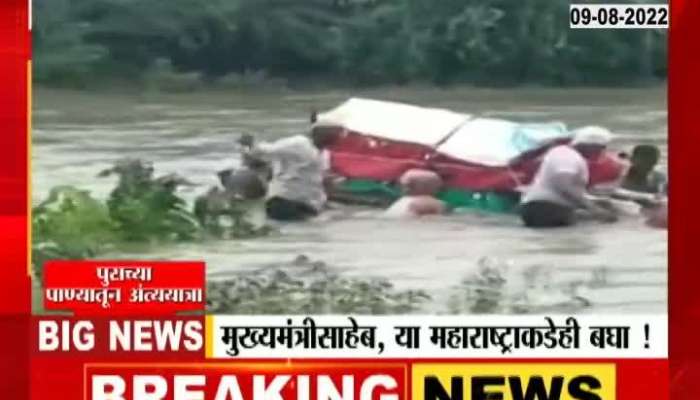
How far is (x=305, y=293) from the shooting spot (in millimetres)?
3947

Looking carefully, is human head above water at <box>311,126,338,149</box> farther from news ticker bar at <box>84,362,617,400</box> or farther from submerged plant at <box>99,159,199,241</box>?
news ticker bar at <box>84,362,617,400</box>

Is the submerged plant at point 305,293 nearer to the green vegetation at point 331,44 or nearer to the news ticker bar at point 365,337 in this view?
the news ticker bar at point 365,337

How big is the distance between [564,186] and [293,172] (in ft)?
1.96

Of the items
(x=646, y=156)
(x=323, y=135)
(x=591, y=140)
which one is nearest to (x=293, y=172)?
(x=323, y=135)

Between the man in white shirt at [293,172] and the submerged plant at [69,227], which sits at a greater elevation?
the man in white shirt at [293,172]

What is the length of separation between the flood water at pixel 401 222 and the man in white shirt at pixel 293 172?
0.03 metres

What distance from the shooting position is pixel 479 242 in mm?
3945

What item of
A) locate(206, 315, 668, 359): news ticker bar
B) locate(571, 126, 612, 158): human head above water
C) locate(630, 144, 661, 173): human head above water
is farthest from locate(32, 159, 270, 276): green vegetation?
locate(630, 144, 661, 173): human head above water

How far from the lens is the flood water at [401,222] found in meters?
3.93

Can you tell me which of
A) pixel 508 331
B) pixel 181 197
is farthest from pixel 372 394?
pixel 181 197

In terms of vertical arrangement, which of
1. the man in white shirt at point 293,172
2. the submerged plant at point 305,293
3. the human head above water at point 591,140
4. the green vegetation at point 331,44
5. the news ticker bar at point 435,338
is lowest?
the news ticker bar at point 435,338

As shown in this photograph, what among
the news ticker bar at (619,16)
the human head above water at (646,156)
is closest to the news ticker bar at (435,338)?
the human head above water at (646,156)

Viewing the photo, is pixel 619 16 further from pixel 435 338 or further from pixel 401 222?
pixel 435 338

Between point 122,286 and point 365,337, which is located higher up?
point 122,286
